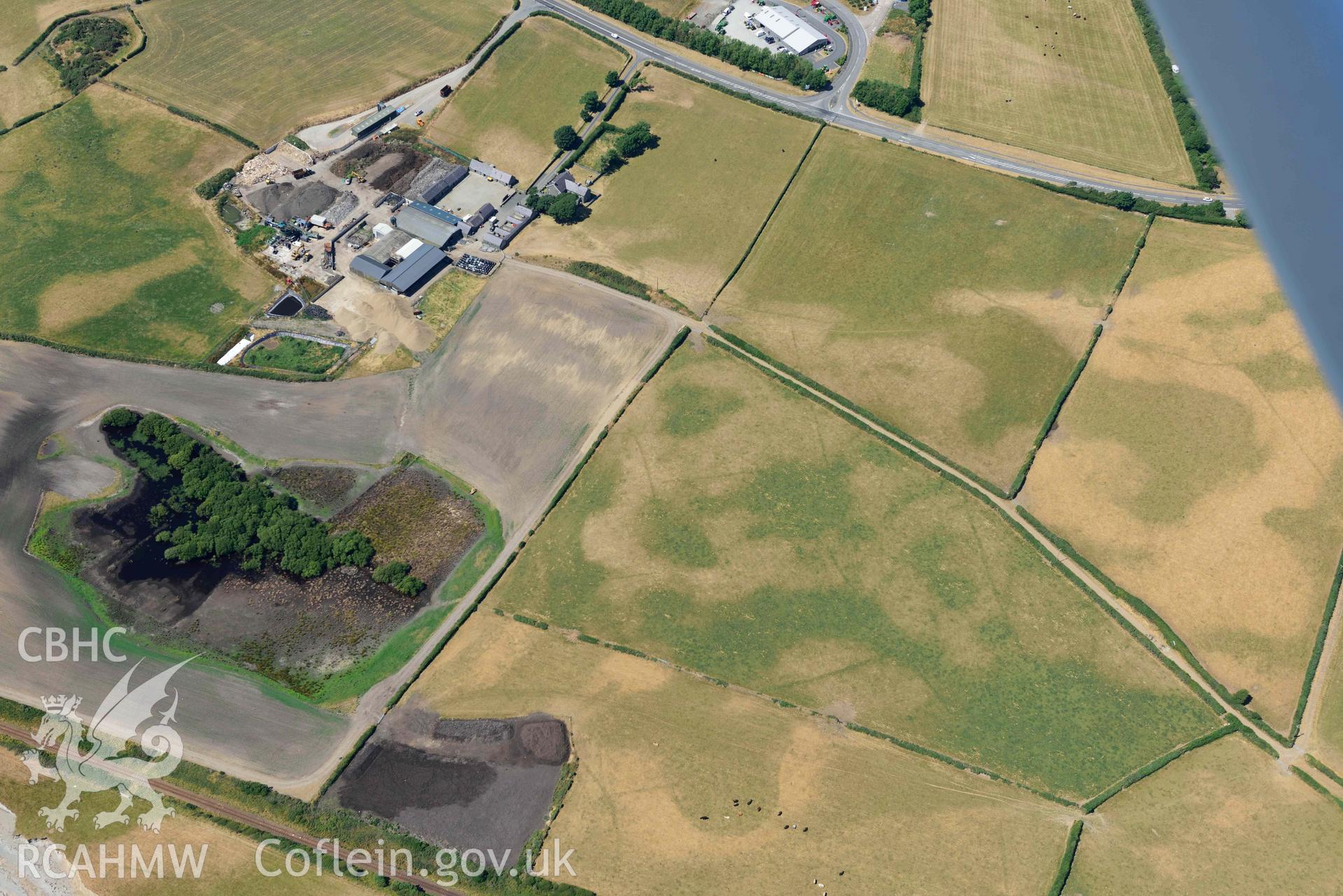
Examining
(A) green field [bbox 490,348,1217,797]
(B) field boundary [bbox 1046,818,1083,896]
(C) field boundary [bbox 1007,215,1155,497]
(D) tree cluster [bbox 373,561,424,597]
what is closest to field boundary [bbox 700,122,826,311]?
(A) green field [bbox 490,348,1217,797]

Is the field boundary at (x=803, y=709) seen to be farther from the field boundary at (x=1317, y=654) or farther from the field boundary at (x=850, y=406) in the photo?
the field boundary at (x=850, y=406)

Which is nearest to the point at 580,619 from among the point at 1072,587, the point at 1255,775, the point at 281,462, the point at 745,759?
the point at 745,759

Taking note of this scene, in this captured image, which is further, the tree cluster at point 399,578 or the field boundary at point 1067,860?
the tree cluster at point 399,578

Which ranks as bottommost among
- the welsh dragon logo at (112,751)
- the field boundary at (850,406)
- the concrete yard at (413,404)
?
the welsh dragon logo at (112,751)

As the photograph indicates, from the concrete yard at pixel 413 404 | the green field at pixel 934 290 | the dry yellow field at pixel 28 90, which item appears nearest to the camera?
the concrete yard at pixel 413 404

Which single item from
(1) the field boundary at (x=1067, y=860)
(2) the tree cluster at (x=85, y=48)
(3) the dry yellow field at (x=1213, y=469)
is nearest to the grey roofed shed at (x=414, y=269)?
(2) the tree cluster at (x=85, y=48)

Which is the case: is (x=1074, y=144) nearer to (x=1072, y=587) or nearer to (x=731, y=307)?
(x=731, y=307)
